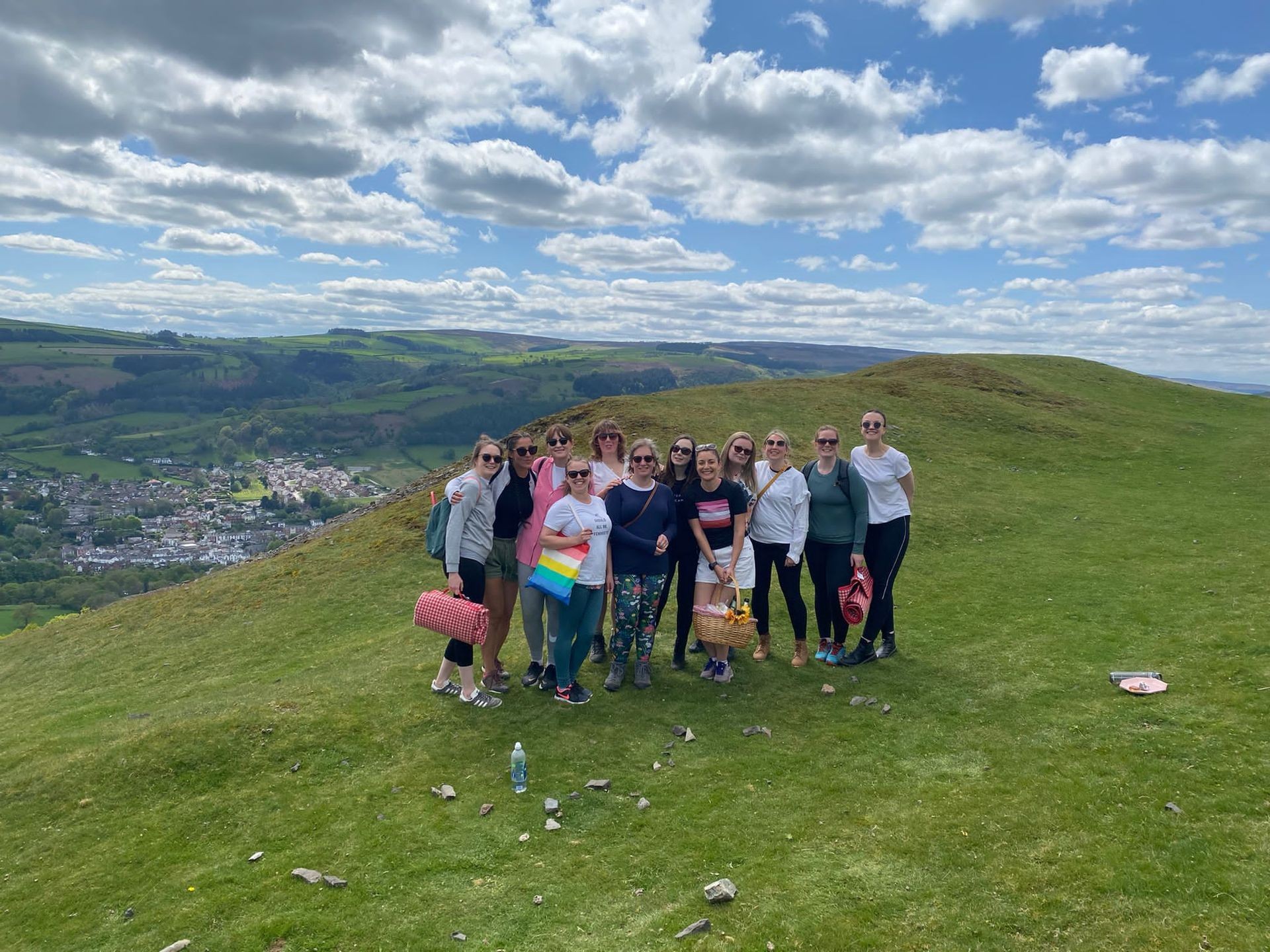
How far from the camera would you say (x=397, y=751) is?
9.38 meters

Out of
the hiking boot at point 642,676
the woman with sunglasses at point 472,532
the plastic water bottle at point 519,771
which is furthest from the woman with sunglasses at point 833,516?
the plastic water bottle at point 519,771

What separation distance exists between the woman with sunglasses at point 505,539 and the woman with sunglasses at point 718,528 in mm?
2482

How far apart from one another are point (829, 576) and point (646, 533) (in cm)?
343

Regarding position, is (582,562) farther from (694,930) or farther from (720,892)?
(694,930)

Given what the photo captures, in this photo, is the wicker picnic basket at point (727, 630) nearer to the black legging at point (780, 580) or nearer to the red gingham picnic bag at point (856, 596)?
the black legging at point (780, 580)

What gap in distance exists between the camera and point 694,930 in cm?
584

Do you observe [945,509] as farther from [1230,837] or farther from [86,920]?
[86,920]

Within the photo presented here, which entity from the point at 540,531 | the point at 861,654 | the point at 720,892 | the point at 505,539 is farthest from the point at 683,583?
the point at 720,892

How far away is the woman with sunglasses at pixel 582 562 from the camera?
9.69 m

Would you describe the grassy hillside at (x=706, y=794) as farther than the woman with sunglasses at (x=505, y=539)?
No

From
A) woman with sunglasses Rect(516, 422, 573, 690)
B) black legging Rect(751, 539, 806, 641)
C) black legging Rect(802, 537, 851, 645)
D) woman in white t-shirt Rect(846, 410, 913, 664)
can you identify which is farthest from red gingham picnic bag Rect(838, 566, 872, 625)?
woman with sunglasses Rect(516, 422, 573, 690)

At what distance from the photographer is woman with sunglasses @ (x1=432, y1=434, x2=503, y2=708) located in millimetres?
9625

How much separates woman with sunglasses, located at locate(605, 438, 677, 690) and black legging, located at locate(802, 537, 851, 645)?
254 centimetres

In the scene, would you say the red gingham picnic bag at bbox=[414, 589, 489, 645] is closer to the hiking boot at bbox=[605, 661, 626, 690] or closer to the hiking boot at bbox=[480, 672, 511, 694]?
the hiking boot at bbox=[480, 672, 511, 694]
